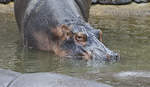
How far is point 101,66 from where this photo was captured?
512 centimetres

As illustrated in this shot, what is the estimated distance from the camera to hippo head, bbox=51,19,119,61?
5.55m

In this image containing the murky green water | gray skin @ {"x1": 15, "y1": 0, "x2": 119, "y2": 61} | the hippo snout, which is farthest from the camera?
gray skin @ {"x1": 15, "y1": 0, "x2": 119, "y2": 61}

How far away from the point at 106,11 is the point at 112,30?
12.3ft

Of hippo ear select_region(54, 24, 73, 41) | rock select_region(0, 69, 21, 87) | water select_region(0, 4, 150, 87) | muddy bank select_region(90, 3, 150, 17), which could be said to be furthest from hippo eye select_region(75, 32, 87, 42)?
muddy bank select_region(90, 3, 150, 17)

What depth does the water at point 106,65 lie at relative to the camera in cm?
426

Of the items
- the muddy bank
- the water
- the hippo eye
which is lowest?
the water

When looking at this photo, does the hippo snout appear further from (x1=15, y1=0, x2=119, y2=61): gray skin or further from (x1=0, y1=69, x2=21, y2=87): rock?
(x1=0, y1=69, x2=21, y2=87): rock

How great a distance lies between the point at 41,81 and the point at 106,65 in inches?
89.8

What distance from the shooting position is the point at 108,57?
5430 mm

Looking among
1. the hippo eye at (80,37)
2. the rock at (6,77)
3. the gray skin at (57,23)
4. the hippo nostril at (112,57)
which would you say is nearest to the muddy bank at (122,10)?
the gray skin at (57,23)

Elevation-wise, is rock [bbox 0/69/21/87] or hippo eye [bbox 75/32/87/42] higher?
hippo eye [bbox 75/32/87/42]

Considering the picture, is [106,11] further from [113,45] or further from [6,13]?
[113,45]

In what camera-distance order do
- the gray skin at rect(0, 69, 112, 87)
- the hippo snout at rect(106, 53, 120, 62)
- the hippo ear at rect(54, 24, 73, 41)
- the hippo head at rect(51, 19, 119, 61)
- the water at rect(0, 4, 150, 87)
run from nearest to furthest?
the gray skin at rect(0, 69, 112, 87), the water at rect(0, 4, 150, 87), the hippo snout at rect(106, 53, 120, 62), the hippo head at rect(51, 19, 119, 61), the hippo ear at rect(54, 24, 73, 41)

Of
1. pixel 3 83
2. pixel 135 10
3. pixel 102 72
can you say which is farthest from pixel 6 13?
pixel 3 83
